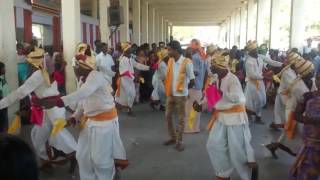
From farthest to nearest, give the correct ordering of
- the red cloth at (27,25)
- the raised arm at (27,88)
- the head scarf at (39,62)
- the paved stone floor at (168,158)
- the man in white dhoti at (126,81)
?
the red cloth at (27,25) < the man in white dhoti at (126,81) < the paved stone floor at (168,158) < the head scarf at (39,62) < the raised arm at (27,88)

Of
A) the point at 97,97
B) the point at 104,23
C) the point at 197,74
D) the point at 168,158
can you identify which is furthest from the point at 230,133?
the point at 104,23

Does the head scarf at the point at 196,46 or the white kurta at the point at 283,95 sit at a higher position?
the head scarf at the point at 196,46

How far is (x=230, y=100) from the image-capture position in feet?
17.8

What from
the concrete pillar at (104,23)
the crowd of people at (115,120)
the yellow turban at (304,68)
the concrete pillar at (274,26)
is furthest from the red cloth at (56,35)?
the yellow turban at (304,68)

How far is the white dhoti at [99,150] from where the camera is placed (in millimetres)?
4977

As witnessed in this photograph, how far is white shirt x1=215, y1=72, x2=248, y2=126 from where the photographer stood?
541 cm

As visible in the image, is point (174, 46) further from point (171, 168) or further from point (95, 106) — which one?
point (95, 106)

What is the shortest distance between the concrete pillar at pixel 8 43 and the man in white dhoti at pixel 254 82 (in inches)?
182

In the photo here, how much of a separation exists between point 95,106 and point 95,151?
0.46 metres

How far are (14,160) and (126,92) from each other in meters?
10.2

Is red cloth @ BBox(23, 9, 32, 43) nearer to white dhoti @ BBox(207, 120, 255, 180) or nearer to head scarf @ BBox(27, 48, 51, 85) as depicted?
head scarf @ BBox(27, 48, 51, 85)

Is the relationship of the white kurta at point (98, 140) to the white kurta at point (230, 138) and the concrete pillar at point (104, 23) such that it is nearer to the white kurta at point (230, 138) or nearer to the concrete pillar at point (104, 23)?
the white kurta at point (230, 138)

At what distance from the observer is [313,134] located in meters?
4.55

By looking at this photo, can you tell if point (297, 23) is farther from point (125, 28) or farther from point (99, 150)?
point (99, 150)
